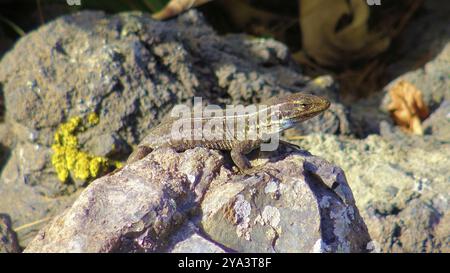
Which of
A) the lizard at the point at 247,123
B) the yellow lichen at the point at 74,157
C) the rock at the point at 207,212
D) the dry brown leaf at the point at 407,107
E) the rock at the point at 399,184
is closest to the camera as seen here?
the rock at the point at 207,212

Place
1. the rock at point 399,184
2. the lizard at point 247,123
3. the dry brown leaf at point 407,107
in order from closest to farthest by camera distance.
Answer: the lizard at point 247,123 < the rock at point 399,184 < the dry brown leaf at point 407,107

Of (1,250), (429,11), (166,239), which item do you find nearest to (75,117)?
(1,250)

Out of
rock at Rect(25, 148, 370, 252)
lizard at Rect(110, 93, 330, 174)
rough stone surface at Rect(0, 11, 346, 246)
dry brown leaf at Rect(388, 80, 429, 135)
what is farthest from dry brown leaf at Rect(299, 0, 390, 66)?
rock at Rect(25, 148, 370, 252)

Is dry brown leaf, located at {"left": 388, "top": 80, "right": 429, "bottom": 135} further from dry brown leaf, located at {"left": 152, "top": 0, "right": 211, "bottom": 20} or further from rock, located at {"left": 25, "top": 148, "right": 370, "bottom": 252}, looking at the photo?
rock, located at {"left": 25, "top": 148, "right": 370, "bottom": 252}

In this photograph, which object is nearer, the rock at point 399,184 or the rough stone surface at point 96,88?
the rock at point 399,184

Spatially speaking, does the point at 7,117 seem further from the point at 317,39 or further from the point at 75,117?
the point at 317,39

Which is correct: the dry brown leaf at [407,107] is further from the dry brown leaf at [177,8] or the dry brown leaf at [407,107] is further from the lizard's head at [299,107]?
the dry brown leaf at [177,8]

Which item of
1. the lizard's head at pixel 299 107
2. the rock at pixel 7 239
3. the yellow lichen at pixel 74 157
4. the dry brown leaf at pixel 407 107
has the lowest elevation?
the rock at pixel 7 239

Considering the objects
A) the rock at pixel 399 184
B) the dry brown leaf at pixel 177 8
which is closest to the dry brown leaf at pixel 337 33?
the dry brown leaf at pixel 177 8
